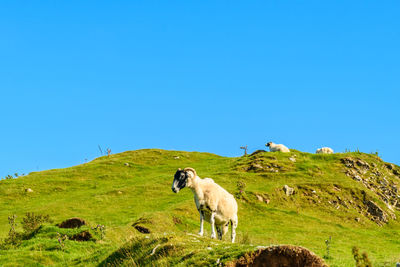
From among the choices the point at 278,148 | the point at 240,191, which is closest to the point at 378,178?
the point at 278,148

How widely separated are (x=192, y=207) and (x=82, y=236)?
1485 cm

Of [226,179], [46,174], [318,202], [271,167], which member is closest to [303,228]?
[318,202]

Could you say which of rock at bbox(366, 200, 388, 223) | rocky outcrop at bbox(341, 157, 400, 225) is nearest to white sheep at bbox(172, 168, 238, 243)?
rock at bbox(366, 200, 388, 223)

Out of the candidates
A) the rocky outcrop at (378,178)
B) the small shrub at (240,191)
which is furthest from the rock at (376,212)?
the small shrub at (240,191)

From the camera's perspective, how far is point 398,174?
2388 inches

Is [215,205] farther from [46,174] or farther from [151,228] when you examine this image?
[46,174]

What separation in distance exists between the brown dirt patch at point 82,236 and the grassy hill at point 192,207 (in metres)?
0.13

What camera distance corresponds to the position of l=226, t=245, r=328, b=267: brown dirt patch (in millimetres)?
8336

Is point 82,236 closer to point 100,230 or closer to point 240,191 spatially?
point 100,230

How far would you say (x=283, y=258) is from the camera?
856 cm

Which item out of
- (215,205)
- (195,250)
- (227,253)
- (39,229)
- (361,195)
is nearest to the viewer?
(227,253)

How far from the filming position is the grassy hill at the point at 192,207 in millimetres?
20281

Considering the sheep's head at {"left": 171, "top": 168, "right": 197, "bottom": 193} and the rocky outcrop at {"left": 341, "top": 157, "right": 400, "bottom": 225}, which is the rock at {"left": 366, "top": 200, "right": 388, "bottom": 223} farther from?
the sheep's head at {"left": 171, "top": 168, "right": 197, "bottom": 193}

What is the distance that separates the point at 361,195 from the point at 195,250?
41.6 m
